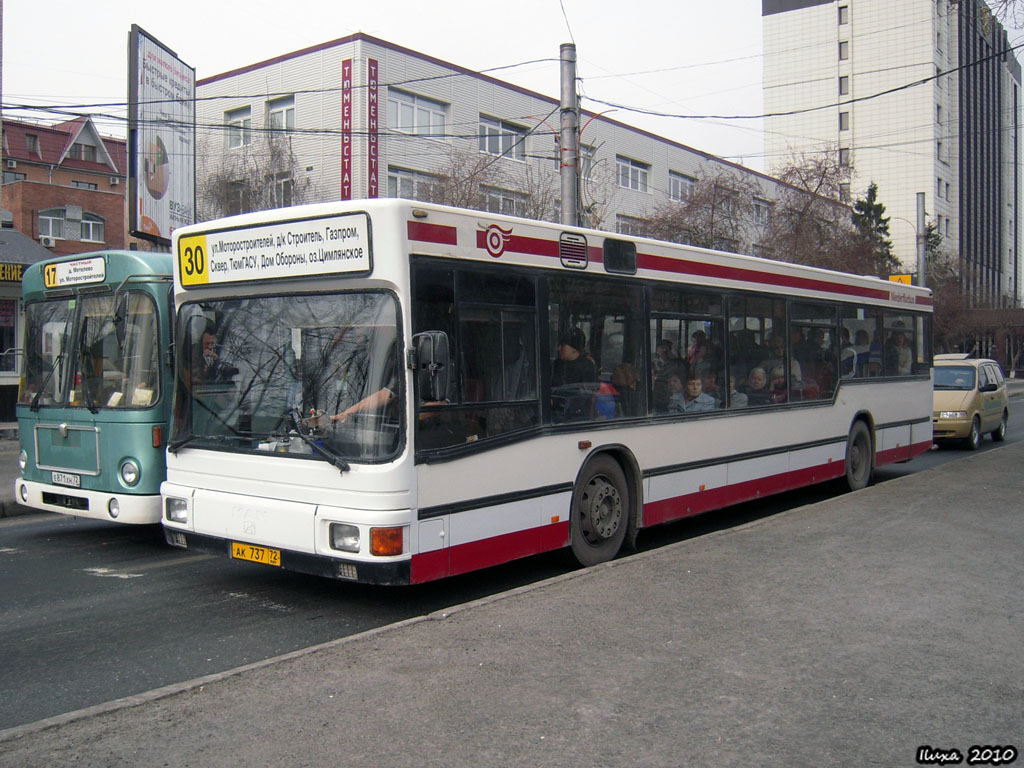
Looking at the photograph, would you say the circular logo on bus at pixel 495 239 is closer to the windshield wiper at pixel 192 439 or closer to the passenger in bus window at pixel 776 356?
the windshield wiper at pixel 192 439

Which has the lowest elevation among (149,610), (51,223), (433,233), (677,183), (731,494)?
(149,610)

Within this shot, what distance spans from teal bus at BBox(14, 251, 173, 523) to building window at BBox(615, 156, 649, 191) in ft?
120

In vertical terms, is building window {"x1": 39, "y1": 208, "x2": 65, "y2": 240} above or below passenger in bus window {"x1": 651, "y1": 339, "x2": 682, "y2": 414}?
above

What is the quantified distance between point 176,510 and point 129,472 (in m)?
1.50

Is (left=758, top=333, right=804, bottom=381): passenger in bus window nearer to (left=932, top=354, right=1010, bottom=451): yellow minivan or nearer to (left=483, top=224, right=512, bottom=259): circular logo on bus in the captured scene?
(left=483, top=224, right=512, bottom=259): circular logo on bus

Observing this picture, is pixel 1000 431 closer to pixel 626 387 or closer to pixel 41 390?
pixel 626 387

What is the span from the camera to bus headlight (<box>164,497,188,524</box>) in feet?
22.8

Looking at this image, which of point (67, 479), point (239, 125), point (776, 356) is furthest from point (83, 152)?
point (776, 356)

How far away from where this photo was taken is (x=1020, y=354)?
67938 millimetres

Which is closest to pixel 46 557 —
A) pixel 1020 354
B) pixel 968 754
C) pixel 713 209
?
pixel 968 754

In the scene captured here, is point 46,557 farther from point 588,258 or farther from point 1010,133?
point 1010,133

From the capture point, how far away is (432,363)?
578 cm

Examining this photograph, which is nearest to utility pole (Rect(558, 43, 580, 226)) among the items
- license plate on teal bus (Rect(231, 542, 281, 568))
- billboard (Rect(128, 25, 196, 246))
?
license plate on teal bus (Rect(231, 542, 281, 568))

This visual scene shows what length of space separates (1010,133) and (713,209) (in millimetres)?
77441
